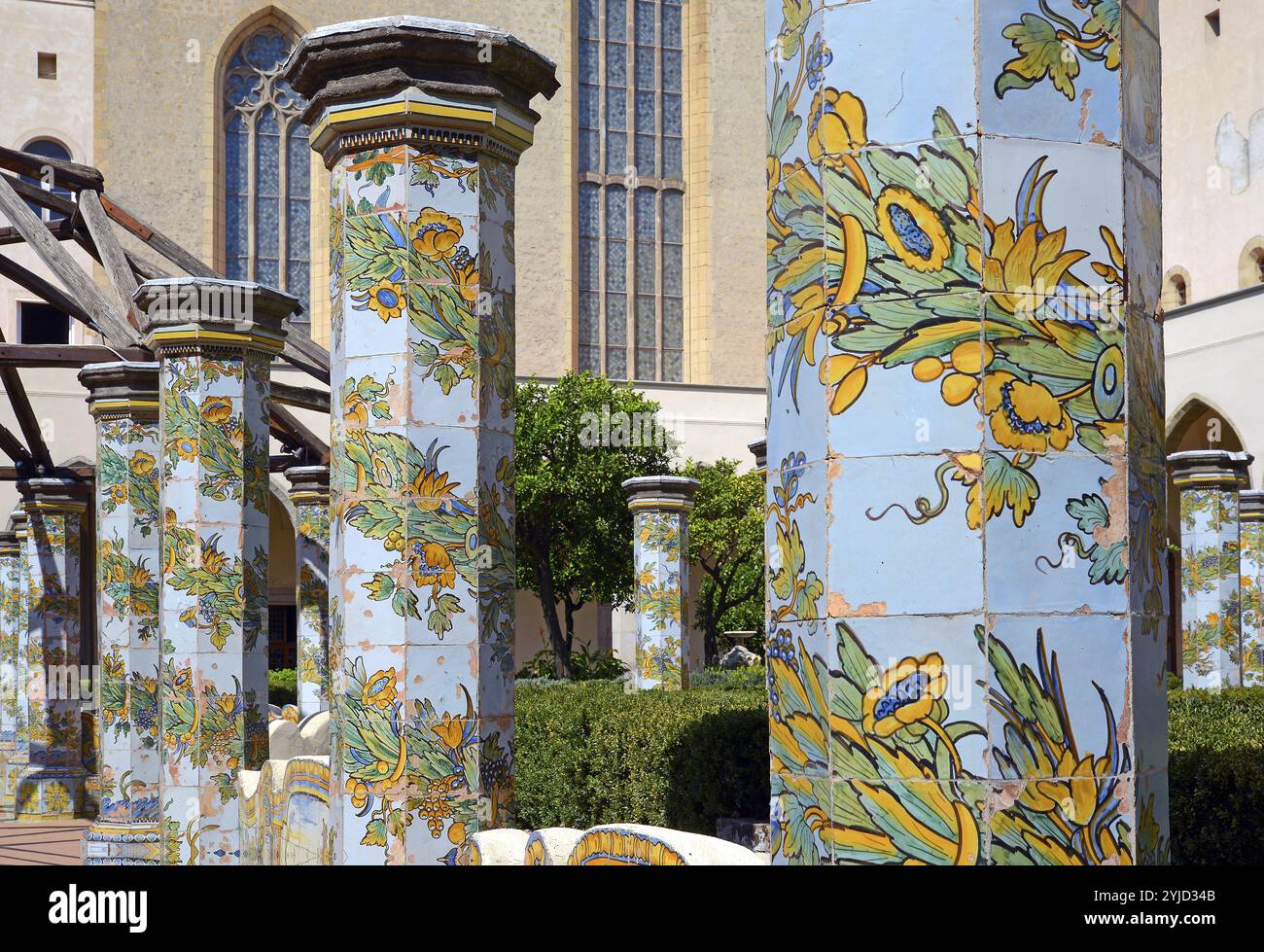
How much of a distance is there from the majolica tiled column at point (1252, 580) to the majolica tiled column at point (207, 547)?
16280 mm

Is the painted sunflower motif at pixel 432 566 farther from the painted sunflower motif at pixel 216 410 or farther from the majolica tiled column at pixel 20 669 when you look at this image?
the majolica tiled column at pixel 20 669

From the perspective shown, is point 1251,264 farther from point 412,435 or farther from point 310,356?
point 412,435

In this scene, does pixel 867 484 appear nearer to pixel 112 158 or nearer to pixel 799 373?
pixel 799 373

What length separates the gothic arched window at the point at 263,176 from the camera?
1258 inches

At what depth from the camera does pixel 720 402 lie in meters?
33.5

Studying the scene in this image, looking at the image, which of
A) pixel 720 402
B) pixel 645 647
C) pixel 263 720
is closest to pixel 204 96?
pixel 720 402

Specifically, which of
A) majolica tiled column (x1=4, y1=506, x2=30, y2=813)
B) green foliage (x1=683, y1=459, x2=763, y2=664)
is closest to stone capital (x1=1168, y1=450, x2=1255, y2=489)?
green foliage (x1=683, y1=459, x2=763, y2=664)

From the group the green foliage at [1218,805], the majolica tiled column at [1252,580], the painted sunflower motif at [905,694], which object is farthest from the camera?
the majolica tiled column at [1252,580]

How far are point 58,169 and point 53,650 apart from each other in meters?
5.86

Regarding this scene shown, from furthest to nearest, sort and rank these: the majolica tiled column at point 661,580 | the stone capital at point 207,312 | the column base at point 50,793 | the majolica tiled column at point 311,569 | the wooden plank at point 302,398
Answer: the majolica tiled column at point 661,580 < the majolica tiled column at point 311,569 < the column base at point 50,793 < the wooden plank at point 302,398 < the stone capital at point 207,312

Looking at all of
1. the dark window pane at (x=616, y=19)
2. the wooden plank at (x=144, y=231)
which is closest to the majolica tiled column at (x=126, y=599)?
the wooden plank at (x=144, y=231)

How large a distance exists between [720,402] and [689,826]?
23659 mm

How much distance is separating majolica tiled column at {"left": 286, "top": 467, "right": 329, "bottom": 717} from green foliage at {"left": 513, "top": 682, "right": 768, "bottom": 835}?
21.9 ft

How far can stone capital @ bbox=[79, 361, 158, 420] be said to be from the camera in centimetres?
1191
